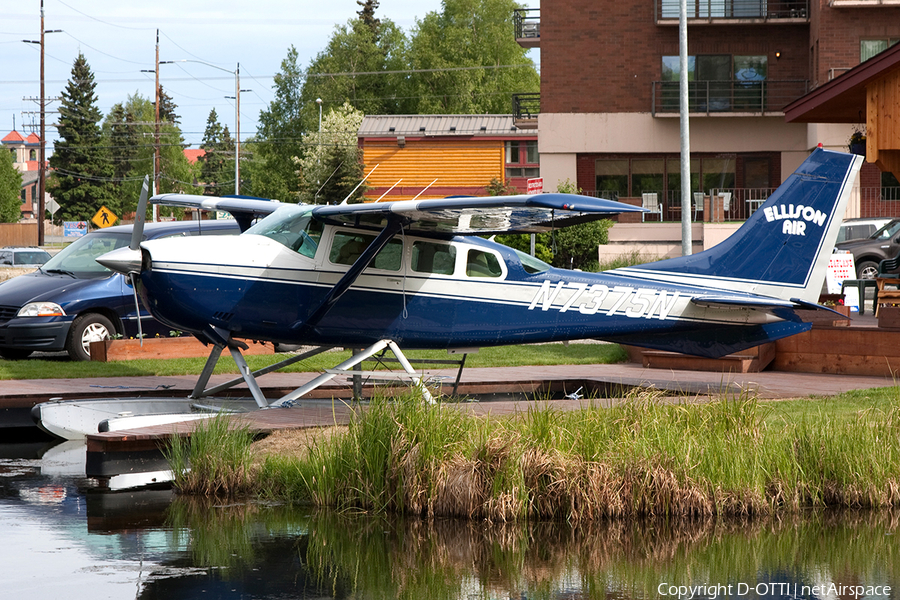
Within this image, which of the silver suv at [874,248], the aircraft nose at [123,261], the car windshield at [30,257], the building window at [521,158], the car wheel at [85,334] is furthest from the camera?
the building window at [521,158]

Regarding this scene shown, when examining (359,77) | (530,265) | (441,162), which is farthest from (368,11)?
(530,265)

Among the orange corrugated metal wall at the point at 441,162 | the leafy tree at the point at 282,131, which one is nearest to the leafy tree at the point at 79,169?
the leafy tree at the point at 282,131

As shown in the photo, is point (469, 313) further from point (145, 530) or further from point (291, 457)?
point (145, 530)

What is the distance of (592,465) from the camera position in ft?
24.9

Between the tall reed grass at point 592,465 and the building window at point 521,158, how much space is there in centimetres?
4504

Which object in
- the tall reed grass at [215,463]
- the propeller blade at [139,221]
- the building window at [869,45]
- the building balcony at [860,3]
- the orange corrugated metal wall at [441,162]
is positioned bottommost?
the tall reed grass at [215,463]

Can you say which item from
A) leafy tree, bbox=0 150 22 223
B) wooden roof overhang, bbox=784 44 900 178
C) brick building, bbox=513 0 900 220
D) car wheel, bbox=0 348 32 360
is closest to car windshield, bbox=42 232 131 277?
car wheel, bbox=0 348 32 360

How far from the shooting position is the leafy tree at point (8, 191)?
78562mm

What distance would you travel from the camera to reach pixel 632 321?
37.8ft

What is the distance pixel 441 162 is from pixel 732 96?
1950 cm

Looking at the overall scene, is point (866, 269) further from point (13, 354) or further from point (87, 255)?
point (13, 354)

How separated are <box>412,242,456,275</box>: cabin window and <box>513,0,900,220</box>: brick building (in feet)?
85.1

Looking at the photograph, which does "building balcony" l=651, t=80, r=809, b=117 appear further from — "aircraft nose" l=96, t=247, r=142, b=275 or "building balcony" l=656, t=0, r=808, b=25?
"aircraft nose" l=96, t=247, r=142, b=275

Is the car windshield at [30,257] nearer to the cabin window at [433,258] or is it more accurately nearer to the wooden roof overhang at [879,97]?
the wooden roof overhang at [879,97]
